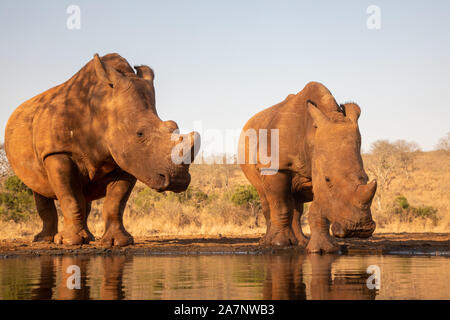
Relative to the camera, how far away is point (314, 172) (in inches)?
446

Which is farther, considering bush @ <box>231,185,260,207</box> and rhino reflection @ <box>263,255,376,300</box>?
bush @ <box>231,185,260,207</box>

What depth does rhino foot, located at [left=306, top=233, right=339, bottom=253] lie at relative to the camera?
36.5 feet

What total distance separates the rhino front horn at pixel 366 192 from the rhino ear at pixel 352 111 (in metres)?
1.41

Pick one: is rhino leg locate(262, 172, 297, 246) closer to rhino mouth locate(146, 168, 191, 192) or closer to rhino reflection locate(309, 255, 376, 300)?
rhino mouth locate(146, 168, 191, 192)

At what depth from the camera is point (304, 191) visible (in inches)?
506

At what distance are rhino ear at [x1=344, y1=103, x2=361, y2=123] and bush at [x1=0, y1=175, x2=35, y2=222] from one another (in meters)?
13.7

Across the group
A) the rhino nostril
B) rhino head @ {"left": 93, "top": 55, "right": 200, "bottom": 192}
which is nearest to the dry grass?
rhino head @ {"left": 93, "top": 55, "right": 200, "bottom": 192}

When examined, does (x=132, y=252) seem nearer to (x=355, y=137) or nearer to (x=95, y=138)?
(x=95, y=138)

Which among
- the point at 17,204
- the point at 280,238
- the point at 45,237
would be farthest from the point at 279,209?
the point at 17,204

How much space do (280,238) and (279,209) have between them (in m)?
0.50
